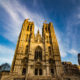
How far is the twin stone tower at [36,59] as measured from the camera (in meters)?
19.5

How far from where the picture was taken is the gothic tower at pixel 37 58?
65.9 ft

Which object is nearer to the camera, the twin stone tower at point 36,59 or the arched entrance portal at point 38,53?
the twin stone tower at point 36,59

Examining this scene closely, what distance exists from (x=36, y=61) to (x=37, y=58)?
4.20 ft

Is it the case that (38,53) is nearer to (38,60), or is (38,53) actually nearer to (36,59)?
(36,59)

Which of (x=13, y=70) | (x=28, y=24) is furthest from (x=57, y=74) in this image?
(x=28, y=24)

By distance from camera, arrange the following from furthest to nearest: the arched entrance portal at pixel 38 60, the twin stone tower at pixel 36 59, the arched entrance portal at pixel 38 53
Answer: the arched entrance portal at pixel 38 53 → the arched entrance portal at pixel 38 60 → the twin stone tower at pixel 36 59

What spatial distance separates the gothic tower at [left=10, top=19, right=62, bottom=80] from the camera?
20.1m

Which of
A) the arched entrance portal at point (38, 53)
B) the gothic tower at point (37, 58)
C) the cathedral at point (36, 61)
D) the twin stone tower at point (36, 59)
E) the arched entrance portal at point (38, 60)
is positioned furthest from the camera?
the arched entrance portal at point (38, 53)

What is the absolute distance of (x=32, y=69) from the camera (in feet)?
68.3

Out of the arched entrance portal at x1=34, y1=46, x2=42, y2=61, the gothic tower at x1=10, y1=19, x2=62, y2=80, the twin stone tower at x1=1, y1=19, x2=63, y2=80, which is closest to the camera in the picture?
the twin stone tower at x1=1, y1=19, x2=63, y2=80

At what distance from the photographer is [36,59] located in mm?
23266

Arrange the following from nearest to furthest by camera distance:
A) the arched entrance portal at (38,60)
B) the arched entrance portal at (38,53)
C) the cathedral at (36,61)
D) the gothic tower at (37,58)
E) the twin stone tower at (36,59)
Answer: the cathedral at (36,61) → the twin stone tower at (36,59) → the gothic tower at (37,58) → the arched entrance portal at (38,60) → the arched entrance portal at (38,53)

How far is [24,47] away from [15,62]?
652cm

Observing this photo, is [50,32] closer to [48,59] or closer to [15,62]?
[48,59]
